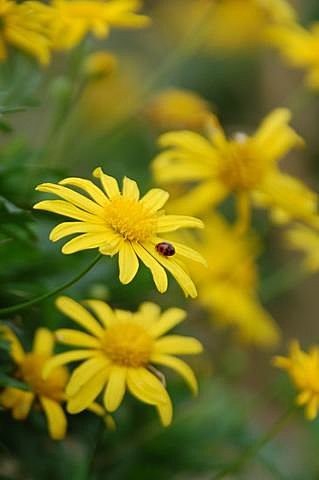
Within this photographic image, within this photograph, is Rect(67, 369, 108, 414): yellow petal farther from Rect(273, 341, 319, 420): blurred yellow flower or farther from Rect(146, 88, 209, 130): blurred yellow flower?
Rect(146, 88, 209, 130): blurred yellow flower

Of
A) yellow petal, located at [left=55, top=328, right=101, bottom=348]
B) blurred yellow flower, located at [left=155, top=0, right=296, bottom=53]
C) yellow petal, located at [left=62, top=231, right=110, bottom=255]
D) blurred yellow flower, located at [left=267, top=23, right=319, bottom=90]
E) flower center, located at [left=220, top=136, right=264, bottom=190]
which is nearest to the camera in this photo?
yellow petal, located at [left=62, top=231, right=110, bottom=255]

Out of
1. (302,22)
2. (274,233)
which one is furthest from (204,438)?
(302,22)

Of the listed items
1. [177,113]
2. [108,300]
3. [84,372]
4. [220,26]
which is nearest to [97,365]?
[84,372]

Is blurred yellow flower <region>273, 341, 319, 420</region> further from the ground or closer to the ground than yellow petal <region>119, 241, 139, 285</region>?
closer to the ground

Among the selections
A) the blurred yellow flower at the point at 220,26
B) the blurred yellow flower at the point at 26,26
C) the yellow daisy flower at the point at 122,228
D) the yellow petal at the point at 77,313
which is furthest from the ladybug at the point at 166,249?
the blurred yellow flower at the point at 220,26

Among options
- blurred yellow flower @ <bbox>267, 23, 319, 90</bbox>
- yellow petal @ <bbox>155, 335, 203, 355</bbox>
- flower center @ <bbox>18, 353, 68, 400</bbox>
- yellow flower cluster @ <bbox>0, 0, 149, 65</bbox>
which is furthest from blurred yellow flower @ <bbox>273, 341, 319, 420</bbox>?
blurred yellow flower @ <bbox>267, 23, 319, 90</bbox>

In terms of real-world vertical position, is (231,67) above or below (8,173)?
below

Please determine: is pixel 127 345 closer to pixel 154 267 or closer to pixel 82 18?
pixel 154 267

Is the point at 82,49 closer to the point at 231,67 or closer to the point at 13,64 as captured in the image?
the point at 13,64

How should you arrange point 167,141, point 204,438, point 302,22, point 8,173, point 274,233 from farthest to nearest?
→ point 302,22
point 274,233
point 204,438
point 167,141
point 8,173
